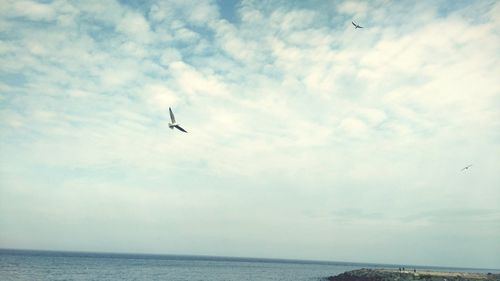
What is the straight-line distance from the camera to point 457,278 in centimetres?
5878

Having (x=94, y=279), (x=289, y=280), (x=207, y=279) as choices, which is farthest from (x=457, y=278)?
(x=94, y=279)

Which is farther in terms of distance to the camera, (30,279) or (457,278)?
(30,279)

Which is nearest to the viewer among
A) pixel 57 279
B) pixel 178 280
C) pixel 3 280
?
pixel 3 280

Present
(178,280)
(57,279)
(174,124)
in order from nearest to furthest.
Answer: (174,124) < (57,279) < (178,280)

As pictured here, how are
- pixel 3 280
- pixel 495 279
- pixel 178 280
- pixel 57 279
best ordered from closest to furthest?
pixel 495 279
pixel 3 280
pixel 57 279
pixel 178 280

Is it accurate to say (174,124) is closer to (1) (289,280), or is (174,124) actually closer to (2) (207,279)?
(2) (207,279)

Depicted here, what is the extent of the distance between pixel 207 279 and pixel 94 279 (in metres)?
23.4

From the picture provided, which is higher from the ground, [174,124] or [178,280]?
[174,124]

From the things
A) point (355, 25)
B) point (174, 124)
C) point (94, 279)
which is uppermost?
point (355, 25)

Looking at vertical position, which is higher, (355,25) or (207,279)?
(355,25)

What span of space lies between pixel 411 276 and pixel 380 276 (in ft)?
25.8

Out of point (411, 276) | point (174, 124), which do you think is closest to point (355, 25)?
point (174, 124)

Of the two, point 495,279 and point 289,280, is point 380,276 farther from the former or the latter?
point 289,280

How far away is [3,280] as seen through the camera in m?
66.0
